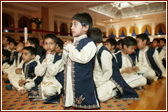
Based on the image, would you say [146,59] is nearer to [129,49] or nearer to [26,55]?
[129,49]

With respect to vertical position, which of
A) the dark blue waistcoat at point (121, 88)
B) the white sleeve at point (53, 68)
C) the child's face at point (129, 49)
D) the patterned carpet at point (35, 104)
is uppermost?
the child's face at point (129, 49)

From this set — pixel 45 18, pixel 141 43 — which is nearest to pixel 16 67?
pixel 141 43

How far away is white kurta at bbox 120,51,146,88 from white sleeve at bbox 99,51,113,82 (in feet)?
2.03

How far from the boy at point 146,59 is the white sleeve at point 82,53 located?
1.94 m

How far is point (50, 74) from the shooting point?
1.89m

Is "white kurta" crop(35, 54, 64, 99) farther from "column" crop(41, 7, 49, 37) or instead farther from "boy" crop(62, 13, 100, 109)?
"column" crop(41, 7, 49, 37)

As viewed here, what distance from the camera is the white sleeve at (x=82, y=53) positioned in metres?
1.38

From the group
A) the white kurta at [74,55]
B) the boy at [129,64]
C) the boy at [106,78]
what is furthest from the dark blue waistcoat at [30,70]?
the boy at [129,64]

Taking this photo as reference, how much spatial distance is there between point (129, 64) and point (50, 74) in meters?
1.49

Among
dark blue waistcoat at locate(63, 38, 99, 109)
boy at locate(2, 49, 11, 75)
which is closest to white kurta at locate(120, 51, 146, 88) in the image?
dark blue waistcoat at locate(63, 38, 99, 109)

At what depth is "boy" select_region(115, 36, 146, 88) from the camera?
2.40 metres

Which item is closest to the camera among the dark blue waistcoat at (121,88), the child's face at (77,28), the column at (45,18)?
the child's face at (77,28)

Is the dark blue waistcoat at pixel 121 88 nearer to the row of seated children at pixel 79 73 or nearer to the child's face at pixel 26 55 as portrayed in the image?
the row of seated children at pixel 79 73

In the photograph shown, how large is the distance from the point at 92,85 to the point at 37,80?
1.01m
